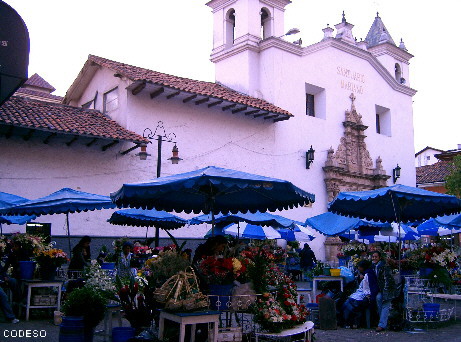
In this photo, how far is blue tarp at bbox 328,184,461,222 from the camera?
9.34 m

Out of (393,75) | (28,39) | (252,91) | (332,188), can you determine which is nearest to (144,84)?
(252,91)

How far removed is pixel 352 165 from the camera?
82.3ft

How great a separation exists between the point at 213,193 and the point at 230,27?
18.3 metres

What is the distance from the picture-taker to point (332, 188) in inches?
926

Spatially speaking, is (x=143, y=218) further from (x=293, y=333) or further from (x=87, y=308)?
(x=293, y=333)

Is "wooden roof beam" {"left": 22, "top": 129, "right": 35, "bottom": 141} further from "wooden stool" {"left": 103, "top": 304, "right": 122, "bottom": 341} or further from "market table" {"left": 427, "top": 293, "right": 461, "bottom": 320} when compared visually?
"market table" {"left": 427, "top": 293, "right": 461, "bottom": 320}

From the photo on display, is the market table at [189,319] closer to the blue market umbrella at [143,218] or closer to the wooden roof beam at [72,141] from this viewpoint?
the blue market umbrella at [143,218]

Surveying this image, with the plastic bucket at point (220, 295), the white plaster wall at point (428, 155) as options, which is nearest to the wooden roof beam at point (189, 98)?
the plastic bucket at point (220, 295)

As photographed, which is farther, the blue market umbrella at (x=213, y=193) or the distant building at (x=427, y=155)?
the distant building at (x=427, y=155)

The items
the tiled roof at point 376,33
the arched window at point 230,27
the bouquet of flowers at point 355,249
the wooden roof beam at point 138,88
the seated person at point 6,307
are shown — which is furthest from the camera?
the tiled roof at point 376,33

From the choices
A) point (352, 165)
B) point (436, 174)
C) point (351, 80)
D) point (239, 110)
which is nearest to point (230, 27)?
point (239, 110)

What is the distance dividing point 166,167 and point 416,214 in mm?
9538

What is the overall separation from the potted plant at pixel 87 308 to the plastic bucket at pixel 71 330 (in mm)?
152

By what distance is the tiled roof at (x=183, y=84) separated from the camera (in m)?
17.9
